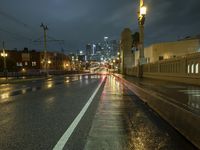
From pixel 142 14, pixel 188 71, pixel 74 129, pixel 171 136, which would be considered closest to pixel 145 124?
pixel 171 136

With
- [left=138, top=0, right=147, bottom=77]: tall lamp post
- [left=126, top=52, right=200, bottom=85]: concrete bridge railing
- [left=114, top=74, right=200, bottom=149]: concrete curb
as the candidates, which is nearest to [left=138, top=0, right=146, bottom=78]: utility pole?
[left=138, top=0, right=147, bottom=77]: tall lamp post

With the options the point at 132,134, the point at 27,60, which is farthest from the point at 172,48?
the point at 27,60

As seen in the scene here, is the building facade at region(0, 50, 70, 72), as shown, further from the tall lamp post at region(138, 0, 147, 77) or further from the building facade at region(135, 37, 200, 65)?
the tall lamp post at region(138, 0, 147, 77)

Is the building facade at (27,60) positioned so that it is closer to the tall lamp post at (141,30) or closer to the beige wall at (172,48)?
the beige wall at (172,48)

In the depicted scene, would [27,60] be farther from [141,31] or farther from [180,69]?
[180,69]

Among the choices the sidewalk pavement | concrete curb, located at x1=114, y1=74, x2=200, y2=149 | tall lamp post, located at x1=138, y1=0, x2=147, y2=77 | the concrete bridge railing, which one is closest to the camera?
concrete curb, located at x1=114, y1=74, x2=200, y2=149

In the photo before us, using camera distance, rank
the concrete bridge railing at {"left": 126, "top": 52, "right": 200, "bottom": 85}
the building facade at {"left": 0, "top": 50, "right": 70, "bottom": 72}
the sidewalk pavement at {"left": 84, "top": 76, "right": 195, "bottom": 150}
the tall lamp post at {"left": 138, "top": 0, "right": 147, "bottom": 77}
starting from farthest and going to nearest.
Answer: the building facade at {"left": 0, "top": 50, "right": 70, "bottom": 72}
the tall lamp post at {"left": 138, "top": 0, "right": 147, "bottom": 77}
the concrete bridge railing at {"left": 126, "top": 52, "right": 200, "bottom": 85}
the sidewalk pavement at {"left": 84, "top": 76, "right": 195, "bottom": 150}

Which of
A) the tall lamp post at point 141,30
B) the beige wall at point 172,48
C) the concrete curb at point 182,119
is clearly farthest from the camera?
the beige wall at point 172,48

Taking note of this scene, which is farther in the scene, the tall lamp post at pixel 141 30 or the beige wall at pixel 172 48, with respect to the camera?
the beige wall at pixel 172 48

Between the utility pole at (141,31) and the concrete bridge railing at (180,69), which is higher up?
the utility pole at (141,31)

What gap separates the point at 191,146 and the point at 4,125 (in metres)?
5.13

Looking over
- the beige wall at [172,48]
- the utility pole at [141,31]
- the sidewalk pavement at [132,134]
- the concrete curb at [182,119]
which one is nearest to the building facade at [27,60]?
the beige wall at [172,48]

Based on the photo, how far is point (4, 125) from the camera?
26.5 feet

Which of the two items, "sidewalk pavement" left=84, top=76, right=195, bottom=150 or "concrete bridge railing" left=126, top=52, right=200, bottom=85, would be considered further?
"concrete bridge railing" left=126, top=52, right=200, bottom=85
